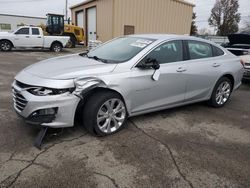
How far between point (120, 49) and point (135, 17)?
17.5 m

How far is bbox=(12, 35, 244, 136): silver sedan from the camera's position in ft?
11.1

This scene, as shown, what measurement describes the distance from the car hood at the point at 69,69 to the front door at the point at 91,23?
20791mm

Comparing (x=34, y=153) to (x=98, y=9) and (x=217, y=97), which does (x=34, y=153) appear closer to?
(x=217, y=97)

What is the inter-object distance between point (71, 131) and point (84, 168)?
3.50ft

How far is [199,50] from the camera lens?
5051 millimetres

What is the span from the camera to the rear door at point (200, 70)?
4.79 m

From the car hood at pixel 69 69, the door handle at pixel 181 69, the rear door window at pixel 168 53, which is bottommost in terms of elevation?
the door handle at pixel 181 69

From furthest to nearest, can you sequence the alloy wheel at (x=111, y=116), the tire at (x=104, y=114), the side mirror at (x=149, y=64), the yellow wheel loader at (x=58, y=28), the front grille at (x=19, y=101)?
the yellow wheel loader at (x=58, y=28)
the side mirror at (x=149, y=64)
the alloy wheel at (x=111, y=116)
the tire at (x=104, y=114)
the front grille at (x=19, y=101)

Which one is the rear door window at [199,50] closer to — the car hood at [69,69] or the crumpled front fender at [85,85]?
the car hood at [69,69]

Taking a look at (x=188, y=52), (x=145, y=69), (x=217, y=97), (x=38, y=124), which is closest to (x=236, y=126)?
(x=217, y=97)

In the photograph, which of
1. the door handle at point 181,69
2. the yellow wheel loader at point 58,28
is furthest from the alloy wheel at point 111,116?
the yellow wheel loader at point 58,28

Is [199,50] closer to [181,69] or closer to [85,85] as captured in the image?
[181,69]

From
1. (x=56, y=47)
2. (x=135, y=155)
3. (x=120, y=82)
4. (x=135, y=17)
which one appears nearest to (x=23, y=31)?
(x=56, y=47)

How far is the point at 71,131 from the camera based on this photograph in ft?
13.0
